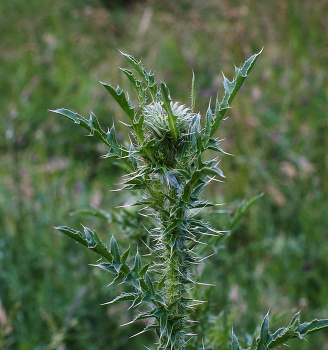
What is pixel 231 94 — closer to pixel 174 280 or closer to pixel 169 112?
pixel 169 112

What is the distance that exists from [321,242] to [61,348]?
2.14m

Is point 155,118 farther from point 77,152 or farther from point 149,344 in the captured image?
point 77,152

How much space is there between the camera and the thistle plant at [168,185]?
1.16m

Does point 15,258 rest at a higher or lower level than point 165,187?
lower

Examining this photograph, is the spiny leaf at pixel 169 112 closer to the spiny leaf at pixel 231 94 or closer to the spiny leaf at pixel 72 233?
the spiny leaf at pixel 231 94

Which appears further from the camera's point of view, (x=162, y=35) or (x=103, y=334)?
(x=162, y=35)

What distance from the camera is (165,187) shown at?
4.00 ft

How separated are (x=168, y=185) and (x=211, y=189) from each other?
3274mm

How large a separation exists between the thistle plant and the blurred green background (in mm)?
455

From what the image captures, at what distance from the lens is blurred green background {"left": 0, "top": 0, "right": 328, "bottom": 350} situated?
121 inches

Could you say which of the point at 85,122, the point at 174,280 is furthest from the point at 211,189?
the point at 85,122

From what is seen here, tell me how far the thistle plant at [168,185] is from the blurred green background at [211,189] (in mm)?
455

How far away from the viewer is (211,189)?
4422 millimetres

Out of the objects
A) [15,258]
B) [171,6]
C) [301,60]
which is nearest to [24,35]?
[171,6]
